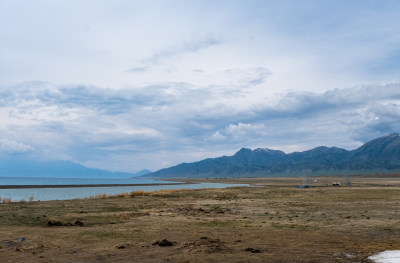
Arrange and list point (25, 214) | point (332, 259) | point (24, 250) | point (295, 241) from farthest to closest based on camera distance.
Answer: point (25, 214)
point (295, 241)
point (24, 250)
point (332, 259)

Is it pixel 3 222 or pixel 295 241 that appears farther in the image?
pixel 3 222

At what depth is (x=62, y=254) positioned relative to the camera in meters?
16.5

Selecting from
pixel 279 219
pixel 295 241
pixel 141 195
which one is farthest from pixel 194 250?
pixel 141 195

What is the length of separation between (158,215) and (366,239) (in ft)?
55.3

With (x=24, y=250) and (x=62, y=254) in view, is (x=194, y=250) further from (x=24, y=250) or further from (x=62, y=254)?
(x=24, y=250)

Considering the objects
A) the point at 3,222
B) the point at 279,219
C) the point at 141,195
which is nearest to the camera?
the point at 3,222

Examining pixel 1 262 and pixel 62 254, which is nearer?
pixel 1 262

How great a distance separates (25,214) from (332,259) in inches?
943

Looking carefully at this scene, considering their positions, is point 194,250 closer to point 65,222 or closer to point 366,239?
point 366,239

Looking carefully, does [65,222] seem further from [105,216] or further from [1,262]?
[1,262]

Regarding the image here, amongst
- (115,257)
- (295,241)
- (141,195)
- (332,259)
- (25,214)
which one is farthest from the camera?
(141,195)

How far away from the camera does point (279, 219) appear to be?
27875 mm

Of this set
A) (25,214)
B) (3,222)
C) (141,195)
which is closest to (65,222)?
(3,222)

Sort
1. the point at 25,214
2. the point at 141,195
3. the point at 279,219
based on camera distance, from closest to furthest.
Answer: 1. the point at 279,219
2. the point at 25,214
3. the point at 141,195
